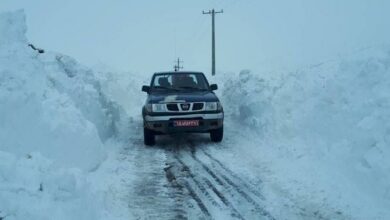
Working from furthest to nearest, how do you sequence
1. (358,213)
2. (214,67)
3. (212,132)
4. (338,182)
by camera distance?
1. (214,67)
2. (212,132)
3. (338,182)
4. (358,213)

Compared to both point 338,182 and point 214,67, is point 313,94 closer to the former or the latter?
point 338,182

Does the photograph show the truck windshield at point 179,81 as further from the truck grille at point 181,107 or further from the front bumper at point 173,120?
Result: the front bumper at point 173,120

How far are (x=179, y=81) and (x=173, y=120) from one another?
164cm

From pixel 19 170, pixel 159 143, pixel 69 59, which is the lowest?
pixel 159 143

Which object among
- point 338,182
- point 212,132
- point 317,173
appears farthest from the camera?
point 212,132

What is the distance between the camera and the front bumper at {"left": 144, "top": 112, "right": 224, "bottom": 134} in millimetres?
10438

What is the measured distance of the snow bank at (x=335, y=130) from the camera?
20.9 feet

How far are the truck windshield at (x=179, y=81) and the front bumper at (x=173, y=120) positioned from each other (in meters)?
1.26

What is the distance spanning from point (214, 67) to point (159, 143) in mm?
32910

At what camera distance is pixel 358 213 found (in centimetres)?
584

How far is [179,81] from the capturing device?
11805 mm

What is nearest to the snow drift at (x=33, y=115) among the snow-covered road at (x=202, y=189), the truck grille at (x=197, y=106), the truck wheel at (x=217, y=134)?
the snow-covered road at (x=202, y=189)

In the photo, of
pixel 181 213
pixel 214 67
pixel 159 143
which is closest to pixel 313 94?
pixel 159 143

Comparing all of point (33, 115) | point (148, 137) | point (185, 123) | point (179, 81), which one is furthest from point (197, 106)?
point (33, 115)
